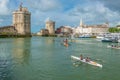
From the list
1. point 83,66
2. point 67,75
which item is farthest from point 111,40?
point 67,75

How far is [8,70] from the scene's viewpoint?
39.4 metres

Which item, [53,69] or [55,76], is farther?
[53,69]

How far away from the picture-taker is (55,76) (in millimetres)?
35500

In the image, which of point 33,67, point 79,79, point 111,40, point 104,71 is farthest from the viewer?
point 111,40

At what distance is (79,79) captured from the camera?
112 feet

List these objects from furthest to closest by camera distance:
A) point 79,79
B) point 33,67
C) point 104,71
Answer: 1. point 33,67
2. point 104,71
3. point 79,79

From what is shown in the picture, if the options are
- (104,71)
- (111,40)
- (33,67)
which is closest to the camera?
(104,71)

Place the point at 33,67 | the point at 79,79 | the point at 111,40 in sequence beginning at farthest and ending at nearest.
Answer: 1. the point at 111,40
2. the point at 33,67
3. the point at 79,79

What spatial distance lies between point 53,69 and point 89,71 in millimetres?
5198

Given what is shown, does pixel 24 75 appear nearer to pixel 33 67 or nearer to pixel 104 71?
pixel 33 67

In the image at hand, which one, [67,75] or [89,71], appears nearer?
[67,75]

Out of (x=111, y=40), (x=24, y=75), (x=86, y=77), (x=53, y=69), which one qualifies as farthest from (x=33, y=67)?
(x=111, y=40)

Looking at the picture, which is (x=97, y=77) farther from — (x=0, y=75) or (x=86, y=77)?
(x=0, y=75)

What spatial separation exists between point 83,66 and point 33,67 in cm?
755
